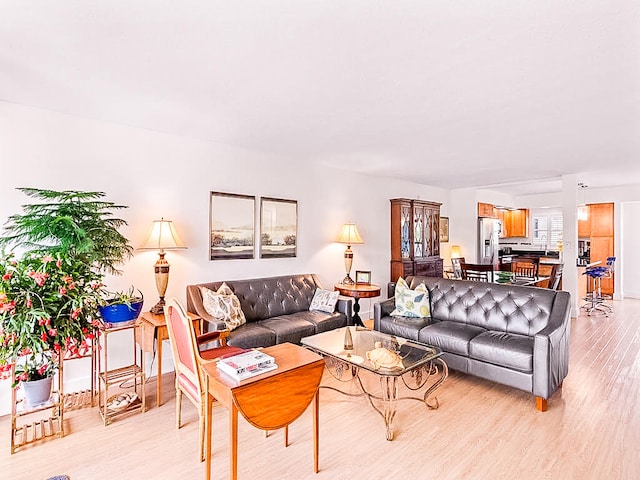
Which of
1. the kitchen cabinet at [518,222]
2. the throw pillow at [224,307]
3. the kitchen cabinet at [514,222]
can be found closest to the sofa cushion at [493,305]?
the throw pillow at [224,307]

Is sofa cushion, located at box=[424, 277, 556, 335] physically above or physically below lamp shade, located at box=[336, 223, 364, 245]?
below

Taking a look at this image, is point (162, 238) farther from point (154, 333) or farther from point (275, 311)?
point (275, 311)

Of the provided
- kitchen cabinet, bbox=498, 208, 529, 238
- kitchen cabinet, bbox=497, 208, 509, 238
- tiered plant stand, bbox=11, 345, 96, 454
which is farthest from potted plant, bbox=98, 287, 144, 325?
kitchen cabinet, bbox=498, 208, 529, 238

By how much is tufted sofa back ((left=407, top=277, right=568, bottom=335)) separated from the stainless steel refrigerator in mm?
4051

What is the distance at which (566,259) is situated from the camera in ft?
18.9

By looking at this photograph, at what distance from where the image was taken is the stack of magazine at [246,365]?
1791 mm

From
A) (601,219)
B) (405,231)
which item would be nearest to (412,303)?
(405,231)

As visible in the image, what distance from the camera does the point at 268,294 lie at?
394 cm

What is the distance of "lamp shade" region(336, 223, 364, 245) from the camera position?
16.0 ft

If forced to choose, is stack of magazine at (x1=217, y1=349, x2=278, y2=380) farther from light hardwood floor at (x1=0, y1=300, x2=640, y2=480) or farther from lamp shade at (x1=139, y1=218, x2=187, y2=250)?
lamp shade at (x1=139, y1=218, x2=187, y2=250)

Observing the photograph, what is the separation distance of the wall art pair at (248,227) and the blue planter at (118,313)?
48.2 inches

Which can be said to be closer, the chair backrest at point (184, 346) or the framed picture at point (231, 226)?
the chair backrest at point (184, 346)

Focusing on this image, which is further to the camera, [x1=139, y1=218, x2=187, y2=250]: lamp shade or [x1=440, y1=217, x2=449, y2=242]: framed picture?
[x1=440, y1=217, x2=449, y2=242]: framed picture

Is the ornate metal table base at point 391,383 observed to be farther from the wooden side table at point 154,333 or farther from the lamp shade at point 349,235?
the lamp shade at point 349,235
